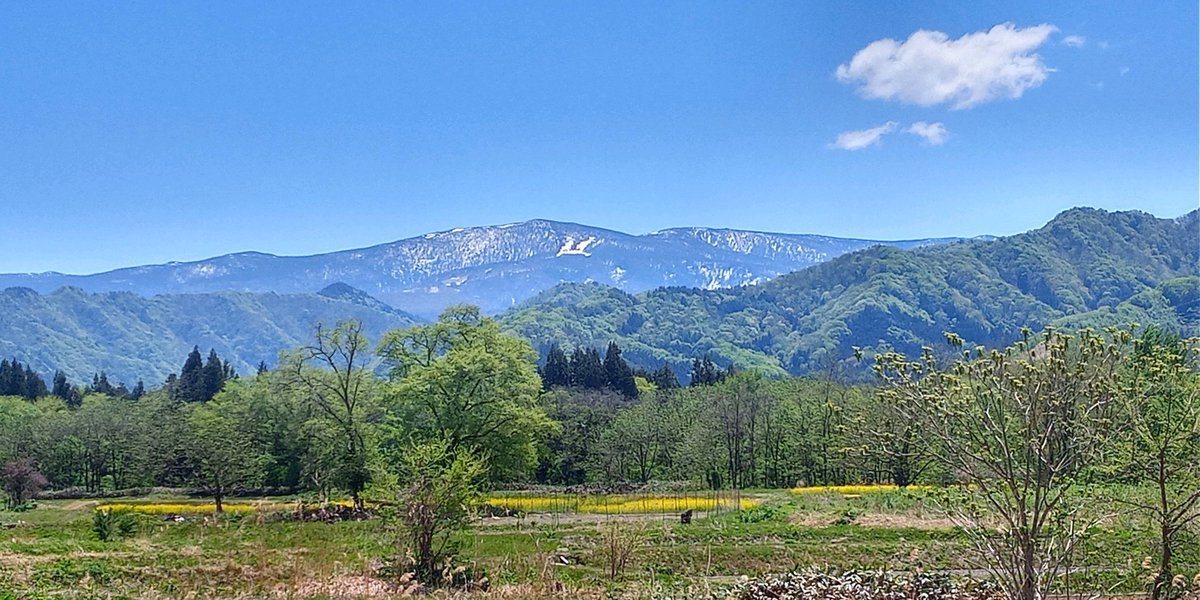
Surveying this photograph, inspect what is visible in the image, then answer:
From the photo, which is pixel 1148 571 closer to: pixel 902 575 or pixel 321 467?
pixel 902 575

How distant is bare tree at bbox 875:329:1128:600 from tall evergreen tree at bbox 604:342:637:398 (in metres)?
77.6

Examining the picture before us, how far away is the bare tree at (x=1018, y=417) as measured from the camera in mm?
10242

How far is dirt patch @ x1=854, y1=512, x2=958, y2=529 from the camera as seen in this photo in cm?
2777

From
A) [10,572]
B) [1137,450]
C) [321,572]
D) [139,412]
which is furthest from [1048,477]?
[139,412]

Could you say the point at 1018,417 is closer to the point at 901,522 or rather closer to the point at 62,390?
the point at 901,522

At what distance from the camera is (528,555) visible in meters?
22.7

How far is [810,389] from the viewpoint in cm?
6775

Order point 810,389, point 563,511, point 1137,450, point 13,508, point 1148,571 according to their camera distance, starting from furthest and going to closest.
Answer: point 810,389 < point 13,508 < point 563,511 < point 1148,571 < point 1137,450

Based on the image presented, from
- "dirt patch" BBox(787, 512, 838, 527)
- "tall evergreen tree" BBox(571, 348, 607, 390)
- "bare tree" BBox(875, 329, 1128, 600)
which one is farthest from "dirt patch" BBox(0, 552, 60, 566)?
"tall evergreen tree" BBox(571, 348, 607, 390)

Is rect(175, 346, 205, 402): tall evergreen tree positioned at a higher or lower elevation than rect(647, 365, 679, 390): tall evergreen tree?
higher

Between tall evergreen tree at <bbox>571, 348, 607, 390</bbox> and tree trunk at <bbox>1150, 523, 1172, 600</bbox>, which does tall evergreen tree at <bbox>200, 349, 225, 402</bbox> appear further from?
tree trunk at <bbox>1150, 523, 1172, 600</bbox>

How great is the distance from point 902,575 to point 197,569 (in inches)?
627

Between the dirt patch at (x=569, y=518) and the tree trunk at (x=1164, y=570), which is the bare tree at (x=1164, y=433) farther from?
the dirt patch at (x=569, y=518)

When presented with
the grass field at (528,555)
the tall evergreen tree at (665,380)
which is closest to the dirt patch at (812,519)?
the grass field at (528,555)
